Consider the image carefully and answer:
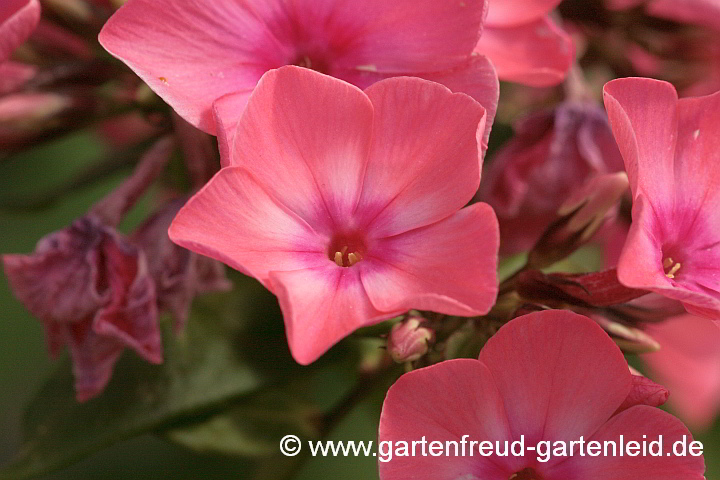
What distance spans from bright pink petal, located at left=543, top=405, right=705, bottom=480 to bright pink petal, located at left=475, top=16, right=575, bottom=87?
27 cm

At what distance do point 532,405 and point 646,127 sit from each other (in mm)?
192

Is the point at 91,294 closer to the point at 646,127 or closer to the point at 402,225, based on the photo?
the point at 402,225

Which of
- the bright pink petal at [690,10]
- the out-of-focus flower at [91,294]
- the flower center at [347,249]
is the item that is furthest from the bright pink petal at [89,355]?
the bright pink petal at [690,10]

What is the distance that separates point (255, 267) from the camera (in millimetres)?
479

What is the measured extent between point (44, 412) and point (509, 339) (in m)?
0.45

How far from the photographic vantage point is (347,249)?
1.82 ft

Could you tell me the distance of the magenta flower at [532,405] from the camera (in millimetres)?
478

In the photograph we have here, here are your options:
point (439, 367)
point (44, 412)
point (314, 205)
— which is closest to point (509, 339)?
point (439, 367)

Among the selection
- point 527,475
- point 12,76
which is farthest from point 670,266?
point 12,76

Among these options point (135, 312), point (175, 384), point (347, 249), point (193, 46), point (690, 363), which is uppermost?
point (193, 46)

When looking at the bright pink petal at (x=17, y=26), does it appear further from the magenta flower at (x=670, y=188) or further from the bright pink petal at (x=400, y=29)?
the magenta flower at (x=670, y=188)

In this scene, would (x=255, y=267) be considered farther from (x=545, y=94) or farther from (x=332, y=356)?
(x=545, y=94)

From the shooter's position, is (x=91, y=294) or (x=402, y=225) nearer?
(x=402, y=225)

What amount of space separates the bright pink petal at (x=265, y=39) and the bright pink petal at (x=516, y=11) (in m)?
0.13
